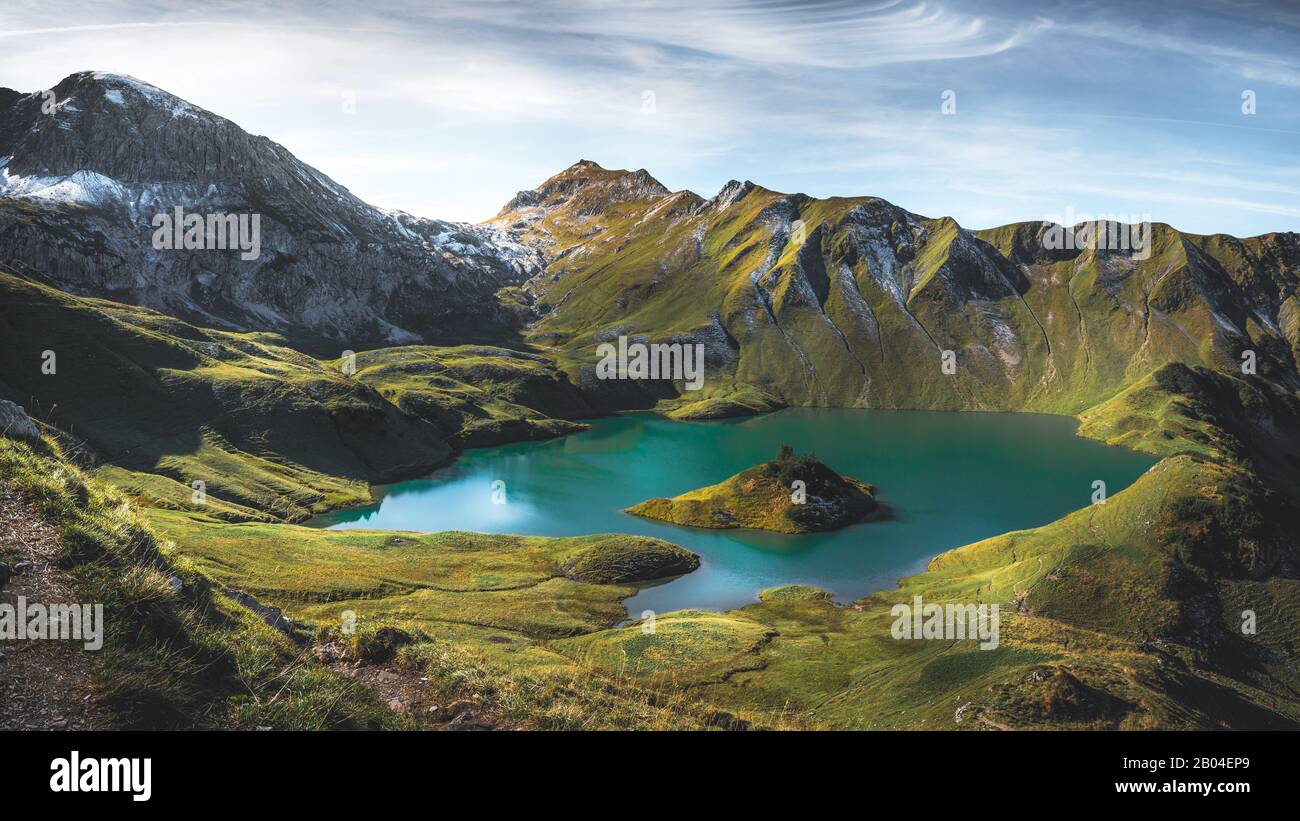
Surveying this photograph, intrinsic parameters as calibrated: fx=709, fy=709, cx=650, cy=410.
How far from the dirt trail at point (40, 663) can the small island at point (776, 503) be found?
347 ft

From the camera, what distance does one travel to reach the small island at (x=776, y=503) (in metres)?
116

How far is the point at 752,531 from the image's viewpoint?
4532 inches

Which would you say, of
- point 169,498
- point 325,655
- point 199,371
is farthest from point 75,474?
point 199,371

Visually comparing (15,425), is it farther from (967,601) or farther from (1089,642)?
(967,601)

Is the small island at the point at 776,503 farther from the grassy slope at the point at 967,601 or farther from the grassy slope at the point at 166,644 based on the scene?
the grassy slope at the point at 166,644

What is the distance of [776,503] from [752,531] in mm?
7130

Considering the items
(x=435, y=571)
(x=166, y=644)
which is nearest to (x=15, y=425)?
(x=166, y=644)

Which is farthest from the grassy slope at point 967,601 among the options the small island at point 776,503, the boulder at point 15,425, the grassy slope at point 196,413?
the grassy slope at point 196,413

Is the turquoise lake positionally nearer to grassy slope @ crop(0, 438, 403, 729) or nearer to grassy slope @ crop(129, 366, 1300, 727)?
grassy slope @ crop(129, 366, 1300, 727)

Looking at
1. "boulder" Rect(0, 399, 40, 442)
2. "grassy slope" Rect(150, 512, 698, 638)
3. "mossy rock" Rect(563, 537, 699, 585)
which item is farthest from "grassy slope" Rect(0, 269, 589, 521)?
"boulder" Rect(0, 399, 40, 442)

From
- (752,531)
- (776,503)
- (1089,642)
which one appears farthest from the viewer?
(776,503)

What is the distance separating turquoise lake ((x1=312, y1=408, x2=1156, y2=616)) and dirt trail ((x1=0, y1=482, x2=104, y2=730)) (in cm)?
7120
